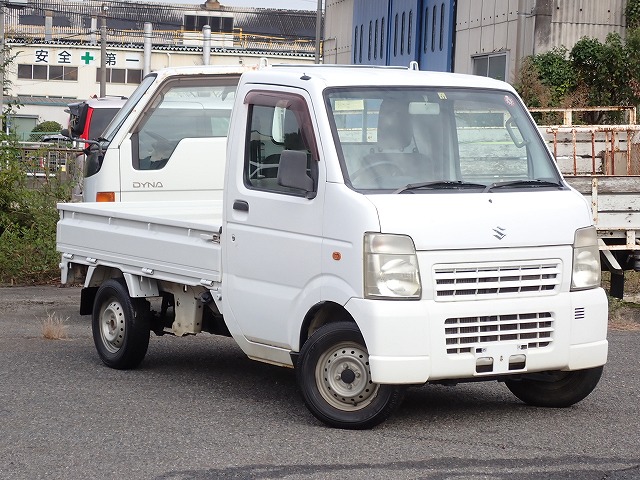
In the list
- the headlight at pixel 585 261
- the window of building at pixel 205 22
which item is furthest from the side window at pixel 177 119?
the window of building at pixel 205 22

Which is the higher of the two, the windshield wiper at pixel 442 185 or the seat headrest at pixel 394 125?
the seat headrest at pixel 394 125

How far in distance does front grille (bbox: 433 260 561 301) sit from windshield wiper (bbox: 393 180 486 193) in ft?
1.90

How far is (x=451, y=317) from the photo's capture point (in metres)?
7.23

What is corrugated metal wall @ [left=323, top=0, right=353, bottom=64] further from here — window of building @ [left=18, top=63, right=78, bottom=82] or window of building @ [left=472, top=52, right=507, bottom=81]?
window of building @ [left=18, top=63, right=78, bottom=82]

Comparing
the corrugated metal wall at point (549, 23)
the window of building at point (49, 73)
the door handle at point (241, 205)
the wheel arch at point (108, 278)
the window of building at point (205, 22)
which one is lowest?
the wheel arch at point (108, 278)

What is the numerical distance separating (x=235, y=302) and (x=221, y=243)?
0.41m

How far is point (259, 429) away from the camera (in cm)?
750

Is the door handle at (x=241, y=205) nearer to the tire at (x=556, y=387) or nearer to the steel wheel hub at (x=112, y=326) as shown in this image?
the steel wheel hub at (x=112, y=326)

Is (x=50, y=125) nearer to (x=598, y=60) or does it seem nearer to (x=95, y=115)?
(x=598, y=60)

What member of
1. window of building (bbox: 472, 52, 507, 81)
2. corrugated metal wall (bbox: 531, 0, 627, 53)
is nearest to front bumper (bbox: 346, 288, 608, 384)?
corrugated metal wall (bbox: 531, 0, 627, 53)

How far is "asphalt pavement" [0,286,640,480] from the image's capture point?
653 centimetres

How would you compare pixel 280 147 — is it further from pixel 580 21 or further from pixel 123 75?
pixel 123 75

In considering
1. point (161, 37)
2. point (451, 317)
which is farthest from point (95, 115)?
point (161, 37)

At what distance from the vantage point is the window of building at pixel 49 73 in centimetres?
7769
